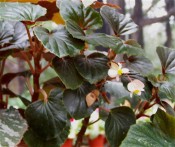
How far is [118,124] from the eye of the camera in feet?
1.88

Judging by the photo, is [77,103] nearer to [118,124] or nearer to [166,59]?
[118,124]

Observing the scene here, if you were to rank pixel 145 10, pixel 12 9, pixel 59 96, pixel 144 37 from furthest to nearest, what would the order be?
pixel 144 37 → pixel 145 10 → pixel 59 96 → pixel 12 9

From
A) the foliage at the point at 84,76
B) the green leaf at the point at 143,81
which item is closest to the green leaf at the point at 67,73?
the foliage at the point at 84,76

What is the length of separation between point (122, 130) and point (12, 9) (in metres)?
0.32

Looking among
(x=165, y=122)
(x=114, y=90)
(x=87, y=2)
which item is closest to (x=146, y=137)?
(x=165, y=122)

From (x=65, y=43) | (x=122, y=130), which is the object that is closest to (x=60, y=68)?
(x=65, y=43)

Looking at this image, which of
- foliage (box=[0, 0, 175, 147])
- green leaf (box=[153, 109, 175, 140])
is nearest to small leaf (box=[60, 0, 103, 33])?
foliage (box=[0, 0, 175, 147])

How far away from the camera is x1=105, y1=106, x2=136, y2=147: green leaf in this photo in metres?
0.56

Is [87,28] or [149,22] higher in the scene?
[87,28]

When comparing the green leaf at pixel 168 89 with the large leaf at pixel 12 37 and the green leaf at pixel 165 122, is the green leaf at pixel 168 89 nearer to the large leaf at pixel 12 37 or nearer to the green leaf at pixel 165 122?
the green leaf at pixel 165 122

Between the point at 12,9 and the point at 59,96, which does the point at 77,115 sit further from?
the point at 12,9

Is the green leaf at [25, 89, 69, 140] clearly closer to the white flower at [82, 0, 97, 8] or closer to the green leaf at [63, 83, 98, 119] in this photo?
the green leaf at [63, 83, 98, 119]

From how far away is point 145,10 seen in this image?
0.95m

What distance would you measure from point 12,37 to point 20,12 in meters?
0.15
